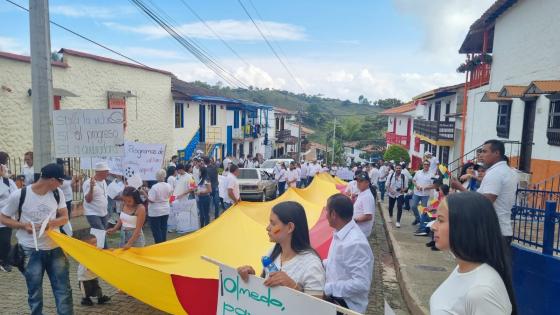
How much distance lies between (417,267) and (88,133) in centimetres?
630

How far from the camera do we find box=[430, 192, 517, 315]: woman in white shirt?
1886 mm

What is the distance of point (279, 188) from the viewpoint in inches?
770

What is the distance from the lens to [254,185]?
1730 centimetres

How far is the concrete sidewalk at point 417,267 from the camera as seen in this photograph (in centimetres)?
656

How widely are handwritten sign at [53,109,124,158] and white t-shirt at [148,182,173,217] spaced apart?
970 millimetres

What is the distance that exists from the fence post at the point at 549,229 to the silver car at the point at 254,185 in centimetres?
1305

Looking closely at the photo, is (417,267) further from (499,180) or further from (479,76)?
Answer: (479,76)

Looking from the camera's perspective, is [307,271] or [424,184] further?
[424,184]

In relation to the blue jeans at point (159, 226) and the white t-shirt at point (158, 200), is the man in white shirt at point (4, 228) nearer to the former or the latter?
the white t-shirt at point (158, 200)

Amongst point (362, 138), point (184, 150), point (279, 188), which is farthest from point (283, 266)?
point (362, 138)

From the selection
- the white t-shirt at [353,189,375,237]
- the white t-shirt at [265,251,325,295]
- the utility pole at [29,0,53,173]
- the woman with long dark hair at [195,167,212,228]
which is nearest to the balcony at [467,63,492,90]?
the woman with long dark hair at [195,167,212,228]

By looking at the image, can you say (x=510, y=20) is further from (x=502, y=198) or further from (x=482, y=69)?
(x=502, y=198)

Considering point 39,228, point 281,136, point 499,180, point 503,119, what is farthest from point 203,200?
point 281,136

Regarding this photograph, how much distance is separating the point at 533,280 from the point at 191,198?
7677 mm
